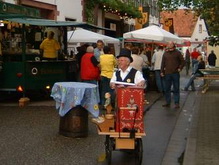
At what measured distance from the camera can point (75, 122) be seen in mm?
8461

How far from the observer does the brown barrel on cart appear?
844 centimetres

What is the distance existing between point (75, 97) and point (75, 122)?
49 centimetres

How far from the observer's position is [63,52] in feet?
53.5

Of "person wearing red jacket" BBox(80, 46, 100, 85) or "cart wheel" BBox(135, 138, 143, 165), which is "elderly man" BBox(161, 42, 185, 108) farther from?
"cart wheel" BBox(135, 138, 143, 165)

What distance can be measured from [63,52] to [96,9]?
34.5 ft

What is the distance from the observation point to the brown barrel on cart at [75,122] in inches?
332

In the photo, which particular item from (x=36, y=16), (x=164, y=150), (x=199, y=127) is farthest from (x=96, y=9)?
(x=164, y=150)

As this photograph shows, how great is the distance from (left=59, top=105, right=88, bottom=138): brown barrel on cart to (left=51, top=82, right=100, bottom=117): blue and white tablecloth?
0.39 feet

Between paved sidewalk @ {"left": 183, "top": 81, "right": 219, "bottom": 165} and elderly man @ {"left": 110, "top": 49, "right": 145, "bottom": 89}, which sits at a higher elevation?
elderly man @ {"left": 110, "top": 49, "right": 145, "bottom": 89}

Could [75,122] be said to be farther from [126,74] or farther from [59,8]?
[59,8]

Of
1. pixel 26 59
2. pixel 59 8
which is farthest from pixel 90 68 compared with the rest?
pixel 59 8

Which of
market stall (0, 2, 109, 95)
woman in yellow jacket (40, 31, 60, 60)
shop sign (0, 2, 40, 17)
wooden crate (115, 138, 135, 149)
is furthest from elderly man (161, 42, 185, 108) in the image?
wooden crate (115, 138, 135, 149)

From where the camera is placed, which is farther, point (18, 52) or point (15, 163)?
point (18, 52)

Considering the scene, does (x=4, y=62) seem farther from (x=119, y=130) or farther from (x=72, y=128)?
(x=119, y=130)
